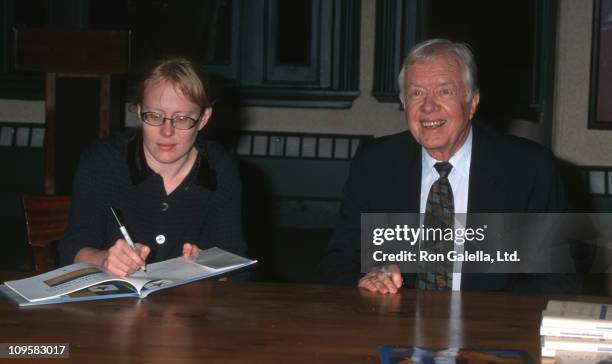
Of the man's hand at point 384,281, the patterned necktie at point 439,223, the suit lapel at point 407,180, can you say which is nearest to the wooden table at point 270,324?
the man's hand at point 384,281

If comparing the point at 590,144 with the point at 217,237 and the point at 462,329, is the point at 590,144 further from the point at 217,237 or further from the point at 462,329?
the point at 462,329

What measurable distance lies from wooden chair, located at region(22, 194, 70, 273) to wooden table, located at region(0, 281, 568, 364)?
0.51m

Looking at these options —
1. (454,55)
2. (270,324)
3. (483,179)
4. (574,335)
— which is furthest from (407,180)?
(574,335)

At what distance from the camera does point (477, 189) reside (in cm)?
255

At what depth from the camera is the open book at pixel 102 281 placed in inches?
80.0

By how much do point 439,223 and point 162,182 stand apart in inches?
32.1

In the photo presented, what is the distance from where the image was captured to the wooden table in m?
1.70

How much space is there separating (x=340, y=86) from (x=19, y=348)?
147 inches

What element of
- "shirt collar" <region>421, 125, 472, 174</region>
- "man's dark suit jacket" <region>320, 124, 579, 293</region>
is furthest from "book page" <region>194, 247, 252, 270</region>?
"shirt collar" <region>421, 125, 472, 174</region>

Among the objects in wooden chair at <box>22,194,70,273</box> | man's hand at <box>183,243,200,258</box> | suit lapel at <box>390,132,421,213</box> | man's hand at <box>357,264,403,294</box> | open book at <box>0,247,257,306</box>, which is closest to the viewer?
open book at <box>0,247,257,306</box>

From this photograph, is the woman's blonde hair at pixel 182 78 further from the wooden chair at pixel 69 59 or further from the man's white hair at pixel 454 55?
the wooden chair at pixel 69 59

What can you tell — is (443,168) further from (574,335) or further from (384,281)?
(574,335)

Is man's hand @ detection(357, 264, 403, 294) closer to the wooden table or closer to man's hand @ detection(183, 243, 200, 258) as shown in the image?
the wooden table

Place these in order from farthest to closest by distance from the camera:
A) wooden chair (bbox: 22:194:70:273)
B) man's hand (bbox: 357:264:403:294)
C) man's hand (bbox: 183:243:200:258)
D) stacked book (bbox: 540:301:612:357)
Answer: wooden chair (bbox: 22:194:70:273) → man's hand (bbox: 183:243:200:258) → man's hand (bbox: 357:264:403:294) → stacked book (bbox: 540:301:612:357)
